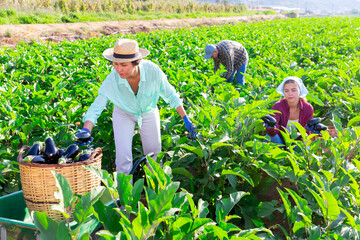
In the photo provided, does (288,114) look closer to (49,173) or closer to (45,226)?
(49,173)

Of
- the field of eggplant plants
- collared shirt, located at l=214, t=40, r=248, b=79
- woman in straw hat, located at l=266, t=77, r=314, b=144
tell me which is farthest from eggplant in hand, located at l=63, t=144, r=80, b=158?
collared shirt, located at l=214, t=40, r=248, b=79

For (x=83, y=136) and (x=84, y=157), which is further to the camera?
(x=83, y=136)

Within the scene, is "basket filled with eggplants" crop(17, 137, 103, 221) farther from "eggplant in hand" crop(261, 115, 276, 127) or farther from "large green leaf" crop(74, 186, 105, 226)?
"eggplant in hand" crop(261, 115, 276, 127)

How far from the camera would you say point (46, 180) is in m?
2.34

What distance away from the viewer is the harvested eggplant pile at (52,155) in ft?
7.80

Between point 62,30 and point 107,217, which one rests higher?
point 107,217

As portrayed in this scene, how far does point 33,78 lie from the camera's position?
640 centimetres

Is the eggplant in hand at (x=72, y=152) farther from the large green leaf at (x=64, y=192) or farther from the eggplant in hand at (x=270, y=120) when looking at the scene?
the eggplant in hand at (x=270, y=120)

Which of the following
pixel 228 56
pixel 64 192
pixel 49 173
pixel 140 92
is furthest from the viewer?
pixel 228 56

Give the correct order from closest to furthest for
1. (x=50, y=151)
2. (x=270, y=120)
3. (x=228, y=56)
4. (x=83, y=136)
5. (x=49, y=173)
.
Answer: (x=49, y=173)
(x=50, y=151)
(x=83, y=136)
(x=270, y=120)
(x=228, y=56)

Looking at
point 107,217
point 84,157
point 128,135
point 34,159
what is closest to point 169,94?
point 128,135

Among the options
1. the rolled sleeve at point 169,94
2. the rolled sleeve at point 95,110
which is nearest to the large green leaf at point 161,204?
the rolled sleeve at point 95,110

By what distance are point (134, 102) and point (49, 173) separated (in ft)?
4.39

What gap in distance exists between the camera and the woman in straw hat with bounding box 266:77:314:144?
167 inches
